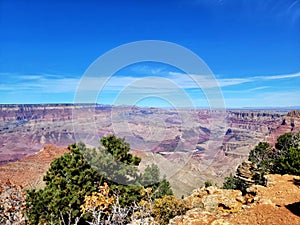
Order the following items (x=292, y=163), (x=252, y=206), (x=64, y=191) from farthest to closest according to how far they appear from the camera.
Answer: (x=292, y=163)
(x=64, y=191)
(x=252, y=206)

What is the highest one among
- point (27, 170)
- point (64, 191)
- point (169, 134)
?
point (169, 134)

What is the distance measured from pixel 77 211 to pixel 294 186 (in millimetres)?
18792

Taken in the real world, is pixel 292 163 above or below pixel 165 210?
above

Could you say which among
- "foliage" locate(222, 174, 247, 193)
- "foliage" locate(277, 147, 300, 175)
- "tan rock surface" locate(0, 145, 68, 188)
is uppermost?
"foliage" locate(277, 147, 300, 175)

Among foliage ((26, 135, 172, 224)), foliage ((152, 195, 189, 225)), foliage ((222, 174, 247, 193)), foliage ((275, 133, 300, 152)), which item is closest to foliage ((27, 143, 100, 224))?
foliage ((26, 135, 172, 224))

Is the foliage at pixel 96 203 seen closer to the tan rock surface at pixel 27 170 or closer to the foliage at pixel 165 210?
the foliage at pixel 165 210

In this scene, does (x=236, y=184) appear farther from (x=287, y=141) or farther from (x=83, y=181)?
(x=83, y=181)

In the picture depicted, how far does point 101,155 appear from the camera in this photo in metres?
27.8

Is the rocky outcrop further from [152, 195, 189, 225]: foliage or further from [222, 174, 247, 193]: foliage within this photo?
[222, 174, 247, 193]: foliage

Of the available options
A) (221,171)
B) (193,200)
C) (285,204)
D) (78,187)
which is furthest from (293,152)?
(221,171)

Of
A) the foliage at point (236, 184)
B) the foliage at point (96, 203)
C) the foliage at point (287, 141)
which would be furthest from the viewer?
the foliage at point (287, 141)

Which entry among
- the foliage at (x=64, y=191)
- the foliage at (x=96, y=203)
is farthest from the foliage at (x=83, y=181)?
the foliage at (x=96, y=203)

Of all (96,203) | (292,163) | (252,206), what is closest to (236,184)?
(292,163)

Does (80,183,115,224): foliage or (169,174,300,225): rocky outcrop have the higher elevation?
(80,183,115,224): foliage
